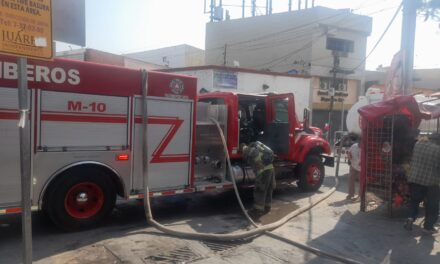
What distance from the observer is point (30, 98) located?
551cm

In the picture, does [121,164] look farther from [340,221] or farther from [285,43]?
[285,43]

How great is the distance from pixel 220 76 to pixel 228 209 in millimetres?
13113

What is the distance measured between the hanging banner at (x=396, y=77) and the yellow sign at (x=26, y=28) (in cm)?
776

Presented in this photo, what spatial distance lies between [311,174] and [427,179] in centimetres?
338

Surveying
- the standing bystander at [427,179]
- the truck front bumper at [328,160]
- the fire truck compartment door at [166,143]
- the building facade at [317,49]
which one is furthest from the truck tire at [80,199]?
the building facade at [317,49]

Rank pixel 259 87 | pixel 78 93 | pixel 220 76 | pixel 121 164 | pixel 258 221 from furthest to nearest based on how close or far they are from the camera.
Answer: pixel 259 87
pixel 220 76
pixel 258 221
pixel 121 164
pixel 78 93

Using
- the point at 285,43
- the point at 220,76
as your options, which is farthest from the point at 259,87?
the point at 285,43

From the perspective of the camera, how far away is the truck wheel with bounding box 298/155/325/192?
378 inches

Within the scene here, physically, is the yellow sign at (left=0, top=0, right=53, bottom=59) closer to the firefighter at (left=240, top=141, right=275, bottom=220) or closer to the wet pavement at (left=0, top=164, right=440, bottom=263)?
the wet pavement at (left=0, top=164, right=440, bottom=263)

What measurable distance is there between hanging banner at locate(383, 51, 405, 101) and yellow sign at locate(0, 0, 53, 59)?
776cm

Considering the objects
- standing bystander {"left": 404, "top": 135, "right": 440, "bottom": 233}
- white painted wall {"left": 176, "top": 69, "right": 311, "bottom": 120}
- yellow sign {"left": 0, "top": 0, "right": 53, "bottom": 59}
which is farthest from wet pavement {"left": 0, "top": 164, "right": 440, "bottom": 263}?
white painted wall {"left": 176, "top": 69, "right": 311, "bottom": 120}

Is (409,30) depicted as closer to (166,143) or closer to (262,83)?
(166,143)

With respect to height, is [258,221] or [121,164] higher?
[121,164]

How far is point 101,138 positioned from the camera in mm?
6184
